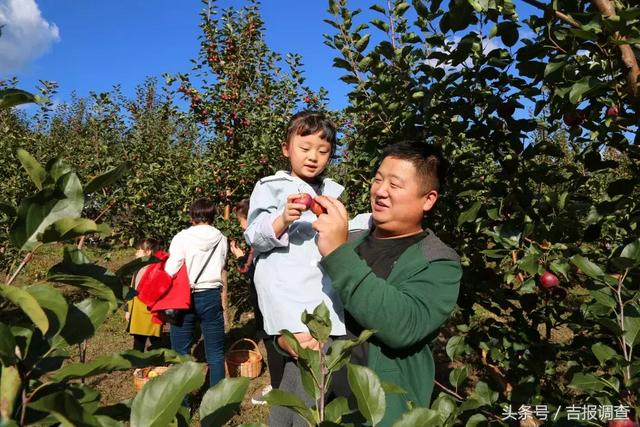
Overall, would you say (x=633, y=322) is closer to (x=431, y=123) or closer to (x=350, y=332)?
(x=350, y=332)

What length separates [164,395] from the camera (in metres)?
0.54

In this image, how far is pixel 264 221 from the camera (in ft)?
4.81

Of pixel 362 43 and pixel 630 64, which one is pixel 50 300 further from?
pixel 362 43

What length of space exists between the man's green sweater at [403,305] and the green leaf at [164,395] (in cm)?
50

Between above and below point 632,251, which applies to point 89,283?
above

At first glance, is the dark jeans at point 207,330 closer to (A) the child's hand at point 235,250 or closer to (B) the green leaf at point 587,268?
(A) the child's hand at point 235,250

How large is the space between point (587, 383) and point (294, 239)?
88 cm

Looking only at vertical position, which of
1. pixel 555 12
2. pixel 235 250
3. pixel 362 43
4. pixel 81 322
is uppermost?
pixel 362 43

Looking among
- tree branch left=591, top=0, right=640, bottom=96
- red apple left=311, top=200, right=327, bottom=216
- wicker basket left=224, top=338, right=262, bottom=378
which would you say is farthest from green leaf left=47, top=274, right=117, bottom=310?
wicker basket left=224, top=338, right=262, bottom=378

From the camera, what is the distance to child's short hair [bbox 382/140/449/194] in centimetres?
126

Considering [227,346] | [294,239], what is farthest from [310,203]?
[227,346]

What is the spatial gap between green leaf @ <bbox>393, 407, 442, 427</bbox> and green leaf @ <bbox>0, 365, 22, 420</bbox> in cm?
45

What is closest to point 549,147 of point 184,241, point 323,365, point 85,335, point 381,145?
point 381,145

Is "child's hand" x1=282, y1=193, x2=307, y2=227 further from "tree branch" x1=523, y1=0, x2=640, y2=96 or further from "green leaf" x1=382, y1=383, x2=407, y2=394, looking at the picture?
"tree branch" x1=523, y1=0, x2=640, y2=96
